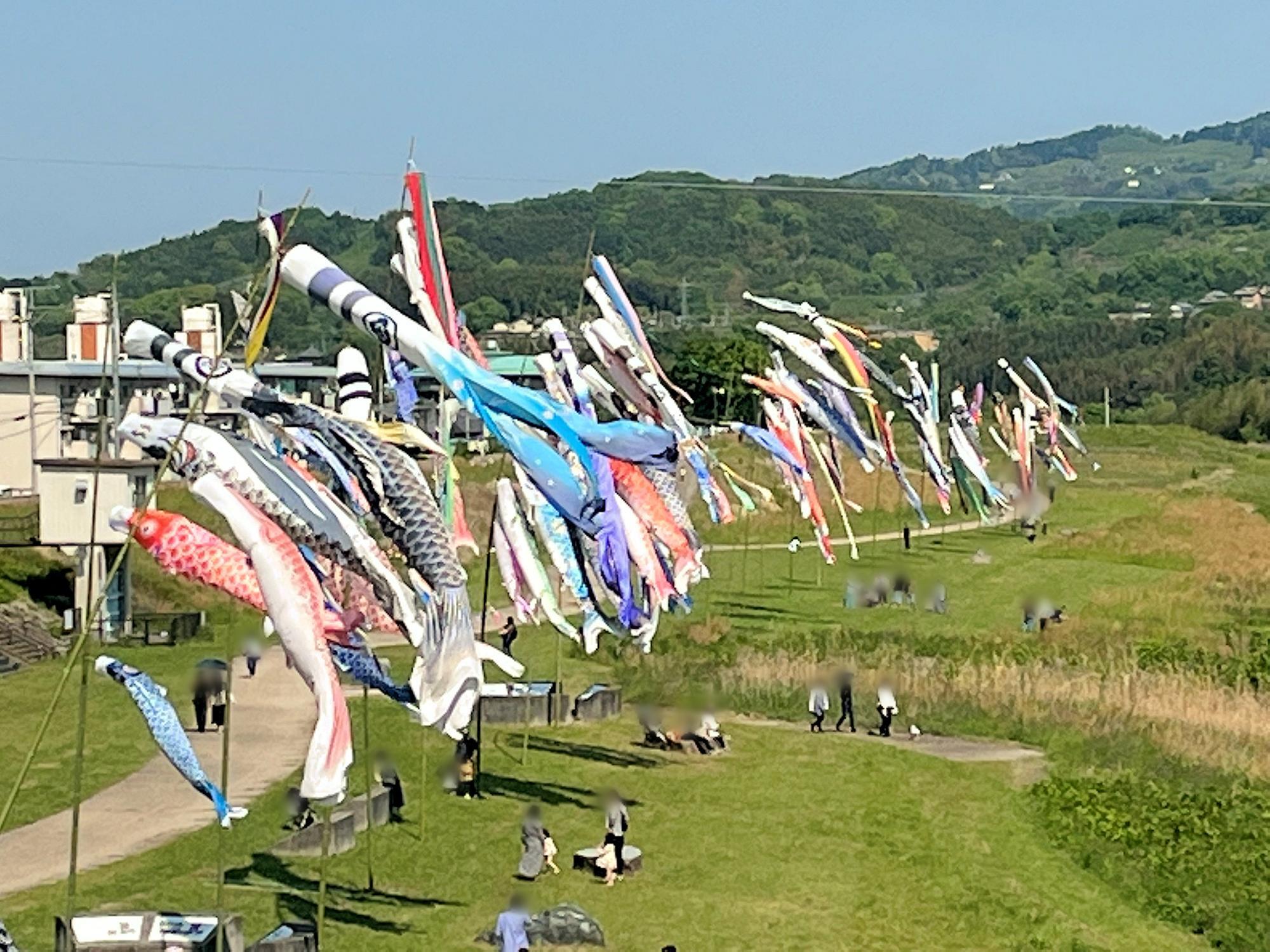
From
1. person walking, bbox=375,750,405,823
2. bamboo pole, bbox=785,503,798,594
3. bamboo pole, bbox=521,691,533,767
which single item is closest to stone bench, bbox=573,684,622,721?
bamboo pole, bbox=521,691,533,767

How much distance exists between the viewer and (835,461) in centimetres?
4450

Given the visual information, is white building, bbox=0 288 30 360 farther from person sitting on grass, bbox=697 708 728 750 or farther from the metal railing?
person sitting on grass, bbox=697 708 728 750

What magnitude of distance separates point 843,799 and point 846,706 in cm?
444

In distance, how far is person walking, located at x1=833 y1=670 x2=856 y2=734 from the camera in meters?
28.7

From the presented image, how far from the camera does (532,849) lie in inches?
797

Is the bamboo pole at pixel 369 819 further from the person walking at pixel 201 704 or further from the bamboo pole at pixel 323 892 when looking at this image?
the person walking at pixel 201 704

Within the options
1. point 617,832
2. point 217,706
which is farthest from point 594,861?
point 217,706

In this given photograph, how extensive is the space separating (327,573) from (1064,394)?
386 ft

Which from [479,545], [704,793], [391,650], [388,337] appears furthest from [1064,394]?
[388,337]

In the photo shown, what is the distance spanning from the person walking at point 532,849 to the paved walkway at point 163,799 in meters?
3.49

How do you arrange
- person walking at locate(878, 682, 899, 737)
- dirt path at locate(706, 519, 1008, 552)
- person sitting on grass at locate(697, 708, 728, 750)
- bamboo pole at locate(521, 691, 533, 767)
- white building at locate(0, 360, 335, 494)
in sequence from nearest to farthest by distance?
bamboo pole at locate(521, 691, 533, 767)
person sitting on grass at locate(697, 708, 728, 750)
person walking at locate(878, 682, 899, 737)
dirt path at locate(706, 519, 1008, 552)
white building at locate(0, 360, 335, 494)

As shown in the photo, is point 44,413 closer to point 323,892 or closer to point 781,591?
point 781,591

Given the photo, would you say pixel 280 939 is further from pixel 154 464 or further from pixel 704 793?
pixel 154 464

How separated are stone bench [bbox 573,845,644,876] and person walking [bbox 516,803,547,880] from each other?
413 mm
